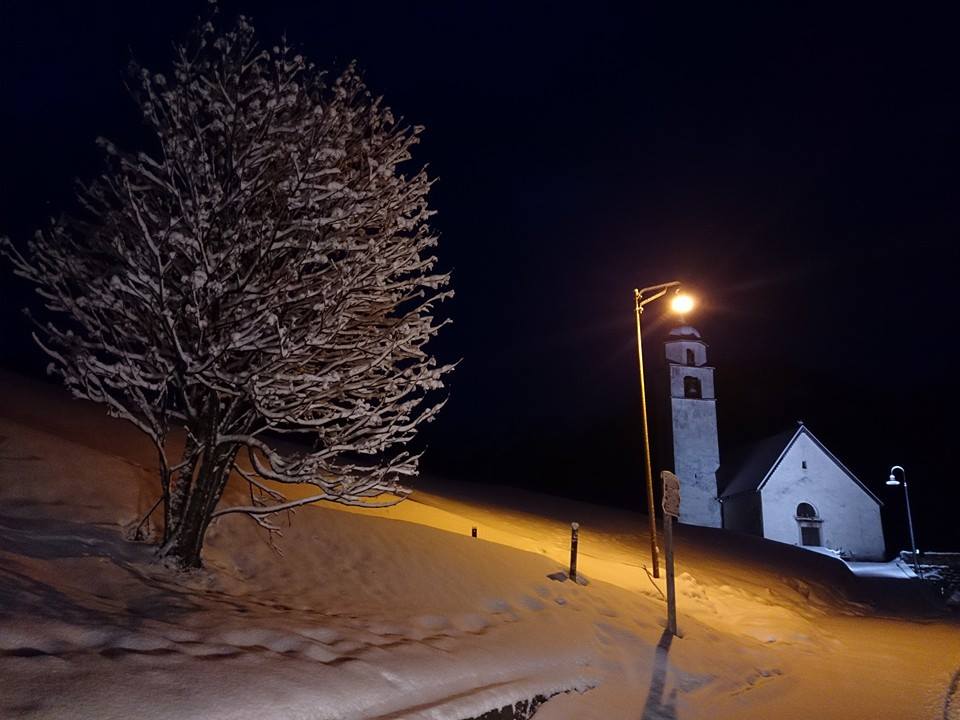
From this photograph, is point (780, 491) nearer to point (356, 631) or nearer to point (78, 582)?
point (356, 631)

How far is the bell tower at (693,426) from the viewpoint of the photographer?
1845 inches

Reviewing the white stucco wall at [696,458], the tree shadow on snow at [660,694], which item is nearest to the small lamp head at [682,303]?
the tree shadow on snow at [660,694]

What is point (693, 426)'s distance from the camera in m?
48.1

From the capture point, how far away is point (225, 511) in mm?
7855

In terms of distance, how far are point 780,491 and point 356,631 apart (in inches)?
1632

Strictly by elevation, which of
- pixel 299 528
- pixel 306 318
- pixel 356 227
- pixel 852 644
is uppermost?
pixel 356 227

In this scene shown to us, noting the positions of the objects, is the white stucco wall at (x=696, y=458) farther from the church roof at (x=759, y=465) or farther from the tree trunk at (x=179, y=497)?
the tree trunk at (x=179, y=497)

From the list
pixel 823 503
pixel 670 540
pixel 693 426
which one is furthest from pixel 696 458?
pixel 670 540

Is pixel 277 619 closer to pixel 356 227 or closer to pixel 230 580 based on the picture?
pixel 230 580

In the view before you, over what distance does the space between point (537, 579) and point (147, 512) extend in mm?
6380

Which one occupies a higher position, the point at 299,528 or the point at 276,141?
the point at 276,141

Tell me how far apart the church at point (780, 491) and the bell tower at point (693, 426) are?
0.24 ft

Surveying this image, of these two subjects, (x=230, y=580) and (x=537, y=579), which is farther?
(x=537, y=579)

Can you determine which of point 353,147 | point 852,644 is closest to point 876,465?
point 852,644
